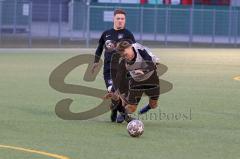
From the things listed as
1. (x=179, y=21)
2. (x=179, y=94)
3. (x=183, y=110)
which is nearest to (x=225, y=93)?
(x=179, y=94)

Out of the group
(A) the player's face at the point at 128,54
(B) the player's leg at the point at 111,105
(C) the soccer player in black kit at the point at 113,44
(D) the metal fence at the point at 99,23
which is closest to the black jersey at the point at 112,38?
(C) the soccer player in black kit at the point at 113,44

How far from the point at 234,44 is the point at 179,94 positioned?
33990 millimetres

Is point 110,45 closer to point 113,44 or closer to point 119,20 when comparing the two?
point 113,44

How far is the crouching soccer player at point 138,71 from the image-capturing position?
11.7 metres

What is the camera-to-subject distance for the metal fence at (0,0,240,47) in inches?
1761

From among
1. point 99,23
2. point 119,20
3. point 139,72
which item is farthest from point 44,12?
point 139,72

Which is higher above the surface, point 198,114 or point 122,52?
point 122,52

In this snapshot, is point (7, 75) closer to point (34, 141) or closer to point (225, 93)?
point (225, 93)

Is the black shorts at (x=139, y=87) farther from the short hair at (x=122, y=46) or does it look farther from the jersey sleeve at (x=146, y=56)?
the short hair at (x=122, y=46)

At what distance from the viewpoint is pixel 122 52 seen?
11.6 metres

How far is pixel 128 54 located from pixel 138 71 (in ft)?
0.98

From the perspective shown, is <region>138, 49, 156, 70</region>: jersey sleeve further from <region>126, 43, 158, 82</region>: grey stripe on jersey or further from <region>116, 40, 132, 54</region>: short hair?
<region>116, 40, 132, 54</region>: short hair

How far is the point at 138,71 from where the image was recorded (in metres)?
11.7

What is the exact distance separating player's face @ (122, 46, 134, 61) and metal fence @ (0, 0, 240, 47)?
31778 millimetres
